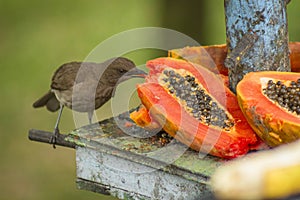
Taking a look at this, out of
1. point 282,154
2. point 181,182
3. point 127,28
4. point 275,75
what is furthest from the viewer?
point 127,28

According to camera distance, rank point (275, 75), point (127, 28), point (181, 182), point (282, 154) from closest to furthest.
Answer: point (282, 154), point (181, 182), point (275, 75), point (127, 28)

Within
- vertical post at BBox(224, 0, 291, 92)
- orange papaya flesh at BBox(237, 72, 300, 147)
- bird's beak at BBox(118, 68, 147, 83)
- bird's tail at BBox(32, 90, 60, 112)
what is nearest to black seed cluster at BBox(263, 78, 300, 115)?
orange papaya flesh at BBox(237, 72, 300, 147)

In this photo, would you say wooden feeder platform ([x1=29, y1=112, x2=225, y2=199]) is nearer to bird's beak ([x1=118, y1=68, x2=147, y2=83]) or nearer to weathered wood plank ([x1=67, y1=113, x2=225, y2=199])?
weathered wood plank ([x1=67, y1=113, x2=225, y2=199])

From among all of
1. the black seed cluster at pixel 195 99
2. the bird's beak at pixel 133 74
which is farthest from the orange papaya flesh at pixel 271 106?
the bird's beak at pixel 133 74

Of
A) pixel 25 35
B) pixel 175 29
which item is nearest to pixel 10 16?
pixel 25 35

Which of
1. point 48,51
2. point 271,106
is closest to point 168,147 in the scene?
point 271,106

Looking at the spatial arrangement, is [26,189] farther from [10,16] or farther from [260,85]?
[260,85]

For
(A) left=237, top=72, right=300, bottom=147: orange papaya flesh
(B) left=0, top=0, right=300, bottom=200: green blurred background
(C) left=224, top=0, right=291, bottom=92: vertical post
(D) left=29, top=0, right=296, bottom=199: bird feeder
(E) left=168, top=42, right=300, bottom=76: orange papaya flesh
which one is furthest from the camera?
(B) left=0, top=0, right=300, bottom=200: green blurred background
